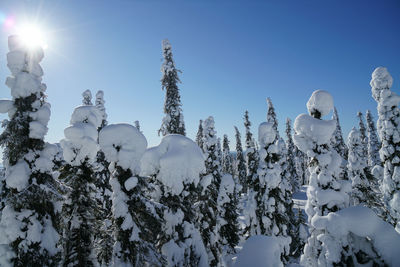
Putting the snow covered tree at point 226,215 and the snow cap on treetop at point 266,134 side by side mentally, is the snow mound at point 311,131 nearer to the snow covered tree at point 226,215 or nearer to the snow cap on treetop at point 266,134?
the snow cap on treetop at point 266,134

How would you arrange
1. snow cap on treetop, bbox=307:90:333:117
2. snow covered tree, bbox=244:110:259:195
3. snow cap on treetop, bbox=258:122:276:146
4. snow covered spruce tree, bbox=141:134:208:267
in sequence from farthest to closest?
snow covered tree, bbox=244:110:259:195, snow cap on treetop, bbox=258:122:276:146, snow covered spruce tree, bbox=141:134:208:267, snow cap on treetop, bbox=307:90:333:117

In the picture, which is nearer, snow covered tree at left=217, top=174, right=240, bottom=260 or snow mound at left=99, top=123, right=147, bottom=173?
snow mound at left=99, top=123, right=147, bottom=173

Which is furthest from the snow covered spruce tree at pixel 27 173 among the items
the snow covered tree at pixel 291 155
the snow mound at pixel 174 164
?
the snow covered tree at pixel 291 155

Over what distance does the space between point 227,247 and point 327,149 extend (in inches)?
734

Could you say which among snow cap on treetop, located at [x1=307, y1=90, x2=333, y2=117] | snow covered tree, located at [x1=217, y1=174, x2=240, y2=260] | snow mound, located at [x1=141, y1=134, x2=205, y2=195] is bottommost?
snow covered tree, located at [x1=217, y1=174, x2=240, y2=260]

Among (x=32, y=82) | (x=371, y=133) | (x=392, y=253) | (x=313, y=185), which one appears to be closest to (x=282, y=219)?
(x=313, y=185)

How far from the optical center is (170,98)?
18.2 meters

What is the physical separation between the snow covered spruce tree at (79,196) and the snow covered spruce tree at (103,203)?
37cm

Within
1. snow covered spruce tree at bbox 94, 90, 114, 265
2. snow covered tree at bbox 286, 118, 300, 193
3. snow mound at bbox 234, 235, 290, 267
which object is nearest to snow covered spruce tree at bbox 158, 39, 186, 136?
snow covered spruce tree at bbox 94, 90, 114, 265

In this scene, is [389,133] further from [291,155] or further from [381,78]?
[291,155]

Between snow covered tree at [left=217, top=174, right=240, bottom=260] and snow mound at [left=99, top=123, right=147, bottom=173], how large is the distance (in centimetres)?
1420

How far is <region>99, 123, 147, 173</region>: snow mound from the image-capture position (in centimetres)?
886

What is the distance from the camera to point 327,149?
9109 millimetres

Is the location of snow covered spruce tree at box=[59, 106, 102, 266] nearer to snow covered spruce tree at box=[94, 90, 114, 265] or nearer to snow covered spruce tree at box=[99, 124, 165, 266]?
snow covered spruce tree at box=[94, 90, 114, 265]
